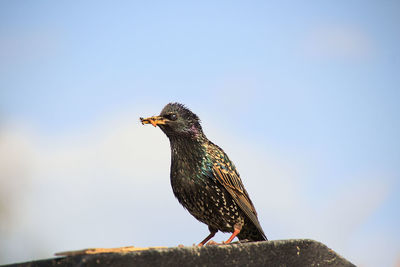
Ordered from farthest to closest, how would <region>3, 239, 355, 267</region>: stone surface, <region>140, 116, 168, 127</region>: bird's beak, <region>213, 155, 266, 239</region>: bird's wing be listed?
<region>213, 155, 266, 239</region>: bird's wing
<region>140, 116, 168, 127</region>: bird's beak
<region>3, 239, 355, 267</region>: stone surface

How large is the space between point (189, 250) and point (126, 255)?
1.60ft

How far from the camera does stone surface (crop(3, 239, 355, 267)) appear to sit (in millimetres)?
3090

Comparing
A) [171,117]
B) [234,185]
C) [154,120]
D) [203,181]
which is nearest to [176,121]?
[171,117]

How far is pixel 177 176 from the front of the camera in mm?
5523

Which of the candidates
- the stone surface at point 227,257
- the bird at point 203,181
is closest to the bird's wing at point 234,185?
the bird at point 203,181

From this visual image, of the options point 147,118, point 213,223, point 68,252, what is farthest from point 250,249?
point 147,118

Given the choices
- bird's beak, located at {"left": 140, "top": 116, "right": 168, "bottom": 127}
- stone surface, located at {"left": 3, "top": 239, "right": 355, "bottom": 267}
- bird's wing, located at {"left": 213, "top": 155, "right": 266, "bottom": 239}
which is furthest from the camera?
bird's wing, located at {"left": 213, "top": 155, "right": 266, "bottom": 239}

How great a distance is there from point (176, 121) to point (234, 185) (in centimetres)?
96

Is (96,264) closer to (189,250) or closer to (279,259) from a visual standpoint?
(189,250)

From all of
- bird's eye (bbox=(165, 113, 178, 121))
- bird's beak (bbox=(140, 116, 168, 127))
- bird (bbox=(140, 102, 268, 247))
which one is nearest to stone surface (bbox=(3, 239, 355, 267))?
bird (bbox=(140, 102, 268, 247))

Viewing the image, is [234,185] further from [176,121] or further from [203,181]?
[176,121]

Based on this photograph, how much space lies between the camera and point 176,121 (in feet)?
18.7

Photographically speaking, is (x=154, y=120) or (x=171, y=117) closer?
(x=154, y=120)

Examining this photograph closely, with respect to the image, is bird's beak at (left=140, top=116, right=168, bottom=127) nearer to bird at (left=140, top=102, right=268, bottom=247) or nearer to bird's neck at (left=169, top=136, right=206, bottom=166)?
bird at (left=140, top=102, right=268, bottom=247)
